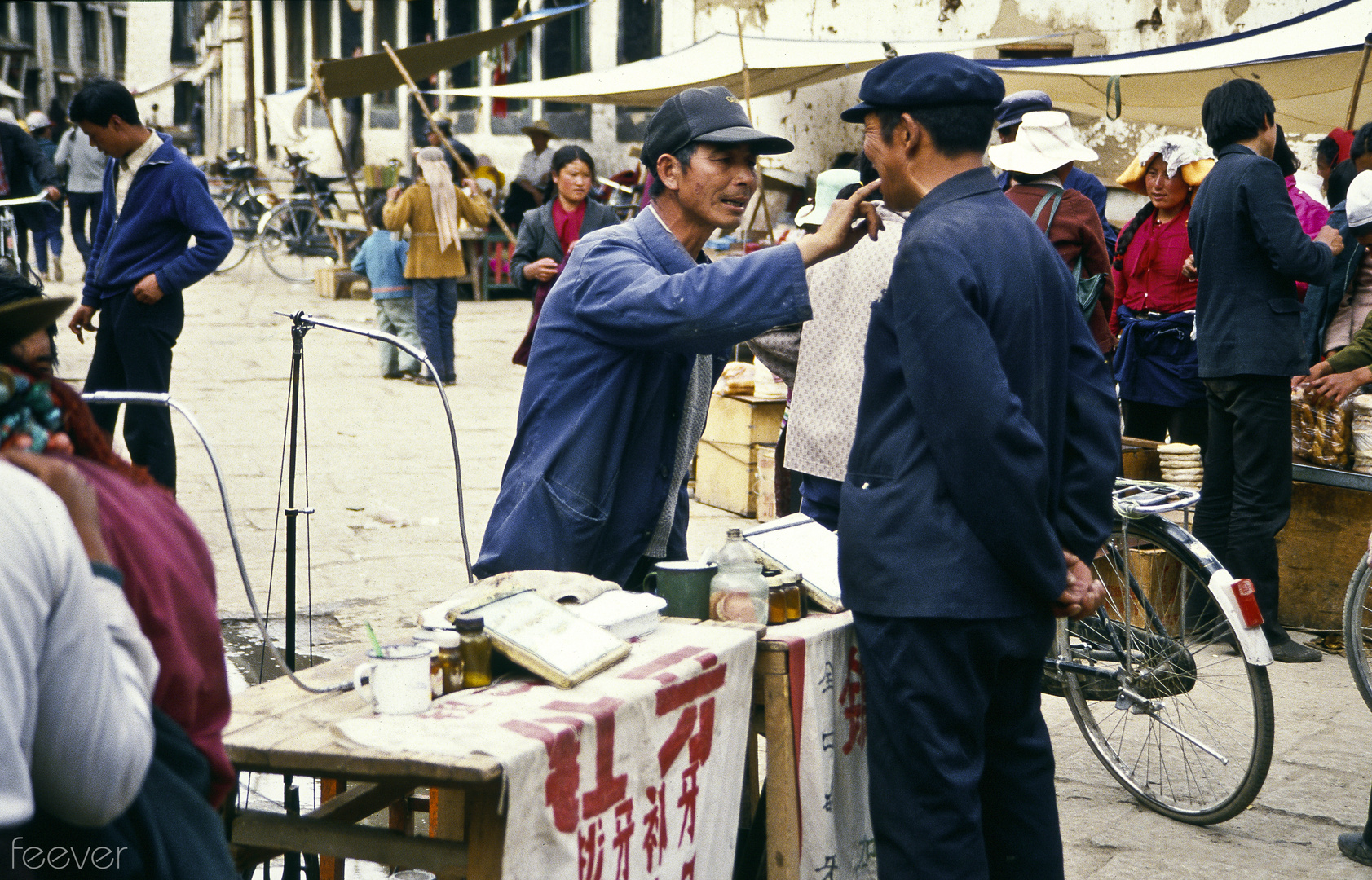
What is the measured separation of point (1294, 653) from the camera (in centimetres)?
517

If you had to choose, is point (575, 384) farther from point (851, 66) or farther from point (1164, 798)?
point (851, 66)

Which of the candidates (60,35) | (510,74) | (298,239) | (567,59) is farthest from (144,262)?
(60,35)

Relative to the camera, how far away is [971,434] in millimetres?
2346

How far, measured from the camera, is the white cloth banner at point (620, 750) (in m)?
2.09

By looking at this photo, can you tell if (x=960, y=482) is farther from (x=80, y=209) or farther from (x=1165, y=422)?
(x=80, y=209)

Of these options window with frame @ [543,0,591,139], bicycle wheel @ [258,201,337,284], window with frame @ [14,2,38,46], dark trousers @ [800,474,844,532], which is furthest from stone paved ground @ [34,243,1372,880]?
window with frame @ [14,2,38,46]

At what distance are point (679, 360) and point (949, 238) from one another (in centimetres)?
73

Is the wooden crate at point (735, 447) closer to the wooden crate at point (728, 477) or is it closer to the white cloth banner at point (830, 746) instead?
the wooden crate at point (728, 477)

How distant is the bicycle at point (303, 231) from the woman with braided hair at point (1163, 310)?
13.5 metres

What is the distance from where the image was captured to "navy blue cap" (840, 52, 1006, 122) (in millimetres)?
2436

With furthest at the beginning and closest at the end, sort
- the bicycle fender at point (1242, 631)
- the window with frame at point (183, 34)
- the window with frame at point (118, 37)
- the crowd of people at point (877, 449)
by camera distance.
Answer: the window with frame at point (118, 37) → the window with frame at point (183, 34) → the bicycle fender at point (1242, 631) → the crowd of people at point (877, 449)

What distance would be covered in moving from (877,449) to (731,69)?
10.4 meters

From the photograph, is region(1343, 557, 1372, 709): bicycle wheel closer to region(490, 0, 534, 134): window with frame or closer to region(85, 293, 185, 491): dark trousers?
region(85, 293, 185, 491): dark trousers

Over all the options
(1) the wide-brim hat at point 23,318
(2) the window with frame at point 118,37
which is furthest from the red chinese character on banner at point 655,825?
(2) the window with frame at point 118,37
